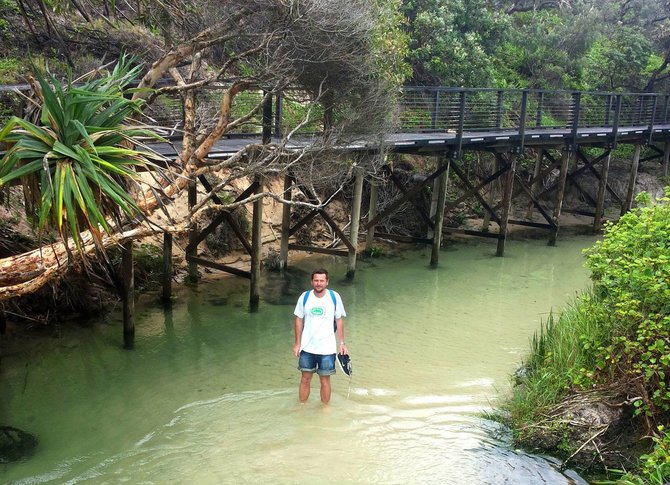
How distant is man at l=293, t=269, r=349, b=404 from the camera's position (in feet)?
20.7

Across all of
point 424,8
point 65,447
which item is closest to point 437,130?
point 424,8

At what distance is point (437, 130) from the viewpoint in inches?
580

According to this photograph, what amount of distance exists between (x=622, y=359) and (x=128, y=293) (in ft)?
18.4

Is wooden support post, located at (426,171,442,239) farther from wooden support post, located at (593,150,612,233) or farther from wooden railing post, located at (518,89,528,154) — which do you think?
wooden support post, located at (593,150,612,233)

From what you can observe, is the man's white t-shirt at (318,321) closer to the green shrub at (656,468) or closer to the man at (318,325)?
the man at (318,325)

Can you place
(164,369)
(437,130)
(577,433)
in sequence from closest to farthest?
1. (577,433)
2. (164,369)
3. (437,130)

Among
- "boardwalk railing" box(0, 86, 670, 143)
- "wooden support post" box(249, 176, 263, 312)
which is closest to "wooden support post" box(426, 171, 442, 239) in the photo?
"boardwalk railing" box(0, 86, 670, 143)

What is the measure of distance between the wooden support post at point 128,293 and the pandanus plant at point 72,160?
8.73 feet

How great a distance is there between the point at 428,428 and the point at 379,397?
0.87 m

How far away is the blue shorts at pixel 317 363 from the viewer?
6.46m

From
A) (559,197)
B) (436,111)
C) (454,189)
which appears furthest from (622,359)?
(454,189)

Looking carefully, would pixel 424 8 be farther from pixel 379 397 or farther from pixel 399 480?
pixel 399 480

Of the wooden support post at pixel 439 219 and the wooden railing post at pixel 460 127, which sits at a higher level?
the wooden railing post at pixel 460 127

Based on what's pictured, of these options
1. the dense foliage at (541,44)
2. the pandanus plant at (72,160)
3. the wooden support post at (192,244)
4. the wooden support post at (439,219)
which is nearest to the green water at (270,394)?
the wooden support post at (192,244)
